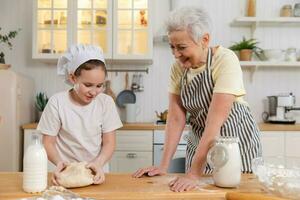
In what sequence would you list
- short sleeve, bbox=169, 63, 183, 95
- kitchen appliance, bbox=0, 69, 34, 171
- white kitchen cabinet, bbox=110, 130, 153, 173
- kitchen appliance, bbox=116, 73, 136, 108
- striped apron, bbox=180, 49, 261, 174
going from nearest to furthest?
striped apron, bbox=180, 49, 261, 174 → short sleeve, bbox=169, 63, 183, 95 → kitchen appliance, bbox=0, 69, 34, 171 → white kitchen cabinet, bbox=110, 130, 153, 173 → kitchen appliance, bbox=116, 73, 136, 108

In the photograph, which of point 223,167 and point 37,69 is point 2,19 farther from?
point 223,167

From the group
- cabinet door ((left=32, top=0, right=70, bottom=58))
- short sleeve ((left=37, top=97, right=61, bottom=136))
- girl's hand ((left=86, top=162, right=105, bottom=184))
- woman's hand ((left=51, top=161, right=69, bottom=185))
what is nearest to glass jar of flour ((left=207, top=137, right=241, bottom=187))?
girl's hand ((left=86, top=162, right=105, bottom=184))

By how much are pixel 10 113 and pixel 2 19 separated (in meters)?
1.10

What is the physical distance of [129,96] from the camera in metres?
3.44

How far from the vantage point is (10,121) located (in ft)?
9.39

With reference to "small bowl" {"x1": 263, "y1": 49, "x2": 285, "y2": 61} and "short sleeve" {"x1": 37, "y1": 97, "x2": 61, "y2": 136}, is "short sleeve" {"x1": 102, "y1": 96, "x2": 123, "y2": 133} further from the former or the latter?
"small bowl" {"x1": 263, "y1": 49, "x2": 285, "y2": 61}

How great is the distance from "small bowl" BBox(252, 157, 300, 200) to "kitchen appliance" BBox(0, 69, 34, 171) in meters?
2.26

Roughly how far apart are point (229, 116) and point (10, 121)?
79.8 inches

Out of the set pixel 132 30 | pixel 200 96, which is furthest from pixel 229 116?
pixel 132 30

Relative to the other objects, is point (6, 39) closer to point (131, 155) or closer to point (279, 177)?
point (131, 155)

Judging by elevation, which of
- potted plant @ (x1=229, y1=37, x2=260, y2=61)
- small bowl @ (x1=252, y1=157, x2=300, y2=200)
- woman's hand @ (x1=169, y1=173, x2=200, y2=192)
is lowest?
woman's hand @ (x1=169, y1=173, x2=200, y2=192)

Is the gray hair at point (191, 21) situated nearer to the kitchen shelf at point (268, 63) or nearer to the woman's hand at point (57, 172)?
the woman's hand at point (57, 172)

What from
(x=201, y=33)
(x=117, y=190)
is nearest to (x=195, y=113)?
(x=201, y=33)

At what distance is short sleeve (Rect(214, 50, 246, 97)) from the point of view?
1.23 m
